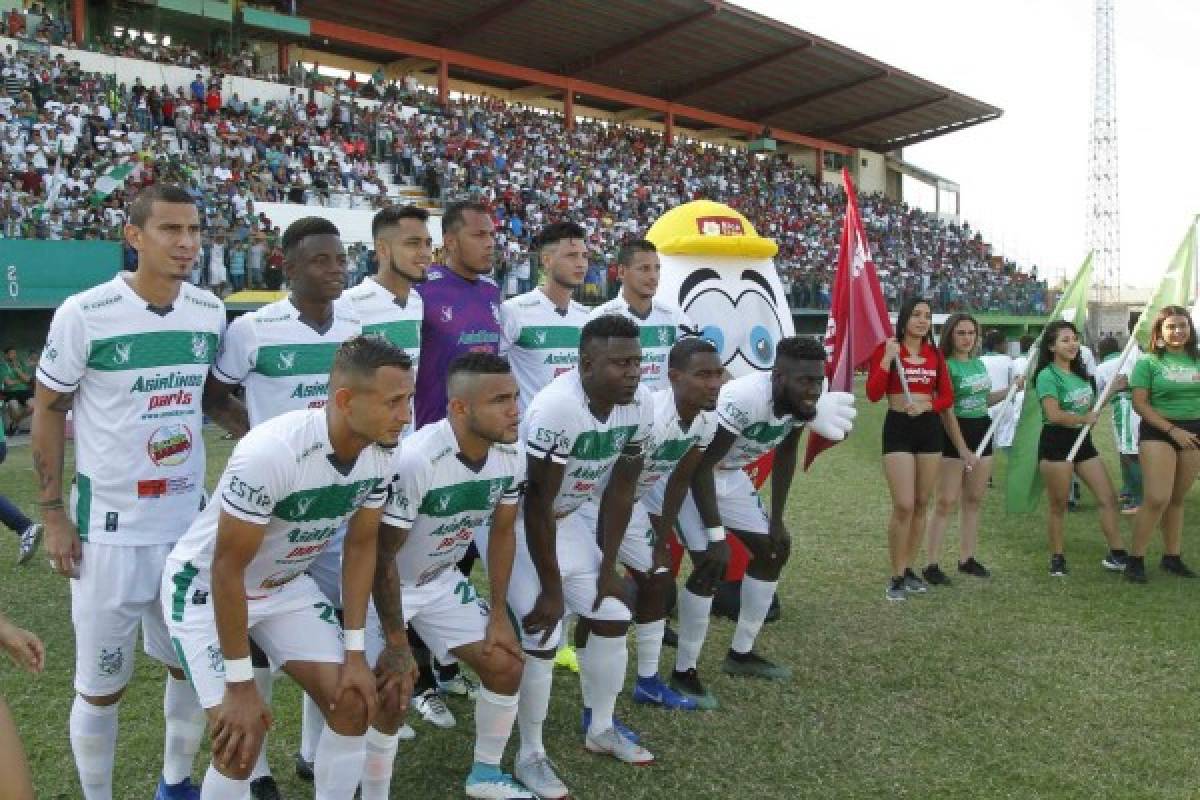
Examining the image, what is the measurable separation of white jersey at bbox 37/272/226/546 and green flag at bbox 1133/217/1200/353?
7.64 meters

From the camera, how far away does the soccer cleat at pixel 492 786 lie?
3.83 m

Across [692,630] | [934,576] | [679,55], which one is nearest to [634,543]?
[692,630]

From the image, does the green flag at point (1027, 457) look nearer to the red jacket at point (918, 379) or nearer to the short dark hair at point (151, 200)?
the red jacket at point (918, 379)

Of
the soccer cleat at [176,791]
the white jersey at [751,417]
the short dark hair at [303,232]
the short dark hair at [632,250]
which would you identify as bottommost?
the soccer cleat at [176,791]

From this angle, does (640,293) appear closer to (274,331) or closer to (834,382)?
(834,382)

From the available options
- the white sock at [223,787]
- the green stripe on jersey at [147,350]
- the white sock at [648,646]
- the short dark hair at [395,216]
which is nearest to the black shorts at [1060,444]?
the white sock at [648,646]

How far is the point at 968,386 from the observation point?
301 inches

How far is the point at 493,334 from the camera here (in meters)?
5.08

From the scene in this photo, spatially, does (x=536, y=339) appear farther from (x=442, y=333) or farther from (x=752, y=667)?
(x=752, y=667)

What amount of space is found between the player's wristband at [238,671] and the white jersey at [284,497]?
293mm

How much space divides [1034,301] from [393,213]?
124ft

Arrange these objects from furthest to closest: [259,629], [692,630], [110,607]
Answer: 1. [692,630]
2. [110,607]
3. [259,629]

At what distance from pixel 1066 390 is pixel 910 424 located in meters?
1.66

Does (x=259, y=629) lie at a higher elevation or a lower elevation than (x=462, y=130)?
lower
